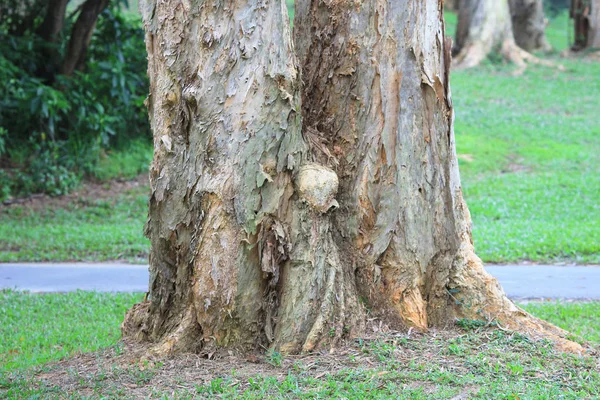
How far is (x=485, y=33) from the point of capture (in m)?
25.8

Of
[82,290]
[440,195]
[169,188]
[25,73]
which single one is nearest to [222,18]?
[169,188]

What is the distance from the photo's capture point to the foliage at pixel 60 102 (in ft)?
42.7

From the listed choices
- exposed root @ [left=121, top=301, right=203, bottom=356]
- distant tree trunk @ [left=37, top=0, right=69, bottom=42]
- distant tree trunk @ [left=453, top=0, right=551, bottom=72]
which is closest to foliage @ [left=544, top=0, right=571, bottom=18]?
distant tree trunk @ [left=453, top=0, right=551, bottom=72]

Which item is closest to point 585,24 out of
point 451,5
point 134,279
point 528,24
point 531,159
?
point 528,24

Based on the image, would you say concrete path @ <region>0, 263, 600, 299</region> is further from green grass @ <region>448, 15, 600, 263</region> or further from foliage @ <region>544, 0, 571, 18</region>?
A: foliage @ <region>544, 0, 571, 18</region>

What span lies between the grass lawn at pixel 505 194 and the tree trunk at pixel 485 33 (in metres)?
2.98

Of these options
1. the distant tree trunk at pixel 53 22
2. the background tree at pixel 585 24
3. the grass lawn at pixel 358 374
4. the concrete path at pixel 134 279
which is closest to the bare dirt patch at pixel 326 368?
the grass lawn at pixel 358 374

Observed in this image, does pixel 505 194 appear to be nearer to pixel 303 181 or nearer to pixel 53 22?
pixel 53 22

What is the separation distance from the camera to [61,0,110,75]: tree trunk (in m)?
13.1

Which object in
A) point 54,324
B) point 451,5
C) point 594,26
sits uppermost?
point 451,5

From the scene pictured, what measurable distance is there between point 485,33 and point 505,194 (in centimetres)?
1381

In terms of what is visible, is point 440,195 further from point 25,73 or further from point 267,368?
point 25,73

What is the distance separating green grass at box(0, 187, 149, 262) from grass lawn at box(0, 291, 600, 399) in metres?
4.66

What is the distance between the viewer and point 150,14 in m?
5.15
